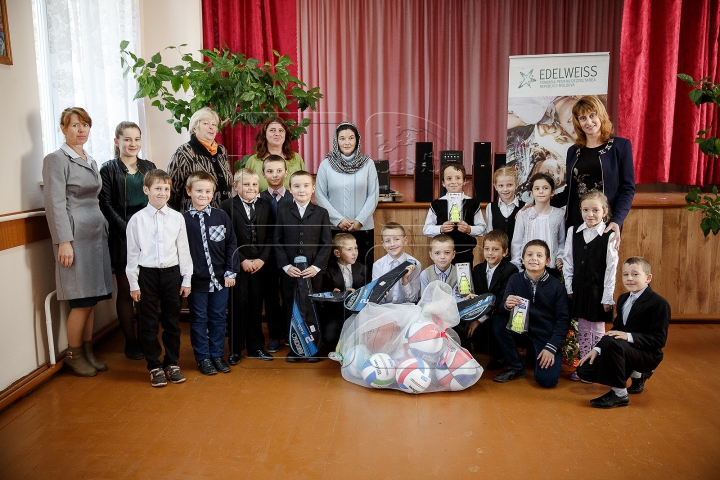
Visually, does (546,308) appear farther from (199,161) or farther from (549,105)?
(199,161)

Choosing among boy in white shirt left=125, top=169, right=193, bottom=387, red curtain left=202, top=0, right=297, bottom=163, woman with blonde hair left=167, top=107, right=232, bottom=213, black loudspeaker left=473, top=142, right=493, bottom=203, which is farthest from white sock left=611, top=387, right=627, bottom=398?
red curtain left=202, top=0, right=297, bottom=163

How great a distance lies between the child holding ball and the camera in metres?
3.14

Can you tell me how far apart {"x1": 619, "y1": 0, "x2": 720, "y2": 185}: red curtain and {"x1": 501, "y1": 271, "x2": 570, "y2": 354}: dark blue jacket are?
229 centimetres

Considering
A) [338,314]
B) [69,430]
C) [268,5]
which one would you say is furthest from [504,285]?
[268,5]

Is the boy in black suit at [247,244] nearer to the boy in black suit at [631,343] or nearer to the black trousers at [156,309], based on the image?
the black trousers at [156,309]

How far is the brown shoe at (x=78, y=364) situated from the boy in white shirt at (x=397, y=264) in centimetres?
155

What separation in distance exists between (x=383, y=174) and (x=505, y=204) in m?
0.69

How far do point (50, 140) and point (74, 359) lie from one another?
3.78ft

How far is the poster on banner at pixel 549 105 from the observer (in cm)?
354

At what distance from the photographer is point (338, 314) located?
3.31 meters

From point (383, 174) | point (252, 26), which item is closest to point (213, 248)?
point (383, 174)

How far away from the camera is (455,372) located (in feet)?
9.52

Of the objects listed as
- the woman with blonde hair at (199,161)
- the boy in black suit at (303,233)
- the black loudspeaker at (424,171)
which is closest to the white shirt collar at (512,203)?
the black loudspeaker at (424,171)

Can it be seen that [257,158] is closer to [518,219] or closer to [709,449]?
[518,219]
